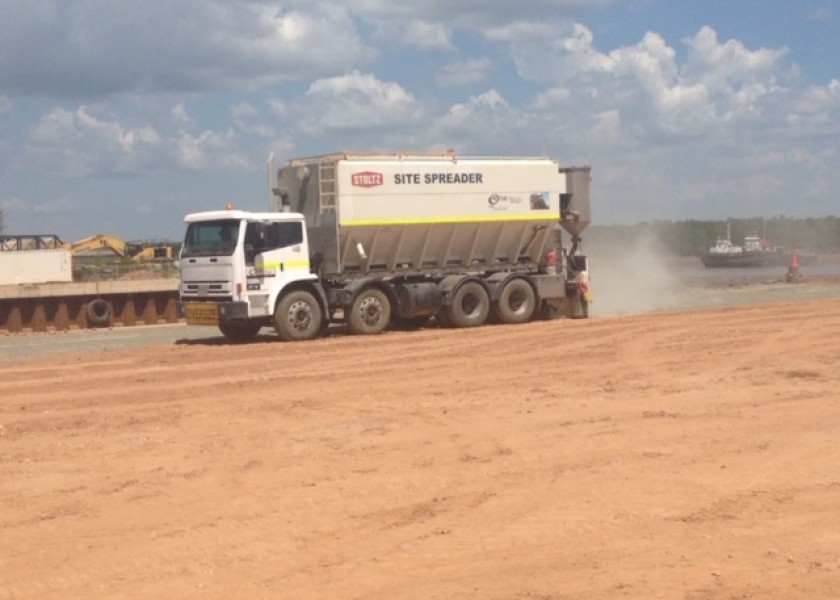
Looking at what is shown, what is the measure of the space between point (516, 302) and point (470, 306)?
4.53 ft

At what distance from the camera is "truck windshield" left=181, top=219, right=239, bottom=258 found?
23.7 meters

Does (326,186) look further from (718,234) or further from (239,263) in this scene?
(718,234)

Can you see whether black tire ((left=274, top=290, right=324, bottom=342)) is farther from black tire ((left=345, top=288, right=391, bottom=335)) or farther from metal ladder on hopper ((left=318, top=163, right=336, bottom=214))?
metal ladder on hopper ((left=318, top=163, right=336, bottom=214))

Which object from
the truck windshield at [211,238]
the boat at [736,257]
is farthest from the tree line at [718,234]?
the truck windshield at [211,238]

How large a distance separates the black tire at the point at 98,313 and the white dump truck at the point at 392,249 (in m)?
9.88

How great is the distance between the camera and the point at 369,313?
25.4 metres

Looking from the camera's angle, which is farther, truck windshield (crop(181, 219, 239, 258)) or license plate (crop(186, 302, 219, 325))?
license plate (crop(186, 302, 219, 325))

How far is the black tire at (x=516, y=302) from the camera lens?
27375 mm

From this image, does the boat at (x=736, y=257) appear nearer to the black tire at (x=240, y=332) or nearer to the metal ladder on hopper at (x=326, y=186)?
the metal ladder on hopper at (x=326, y=186)

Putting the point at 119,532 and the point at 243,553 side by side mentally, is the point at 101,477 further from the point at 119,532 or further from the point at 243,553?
the point at 243,553

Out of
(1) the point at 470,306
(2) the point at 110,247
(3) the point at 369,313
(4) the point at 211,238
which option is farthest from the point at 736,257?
(4) the point at 211,238

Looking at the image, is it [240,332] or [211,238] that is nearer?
[211,238]

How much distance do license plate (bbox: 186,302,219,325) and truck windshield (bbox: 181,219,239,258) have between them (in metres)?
1.02

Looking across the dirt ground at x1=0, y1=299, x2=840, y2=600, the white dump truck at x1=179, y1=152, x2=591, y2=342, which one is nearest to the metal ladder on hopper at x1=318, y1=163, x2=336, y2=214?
the white dump truck at x1=179, y1=152, x2=591, y2=342
